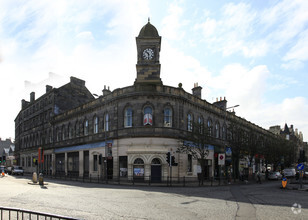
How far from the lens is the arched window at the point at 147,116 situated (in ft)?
94.0

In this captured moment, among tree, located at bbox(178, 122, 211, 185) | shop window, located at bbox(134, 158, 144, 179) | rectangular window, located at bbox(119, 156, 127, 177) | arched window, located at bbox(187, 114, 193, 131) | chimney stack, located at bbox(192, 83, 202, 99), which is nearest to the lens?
tree, located at bbox(178, 122, 211, 185)

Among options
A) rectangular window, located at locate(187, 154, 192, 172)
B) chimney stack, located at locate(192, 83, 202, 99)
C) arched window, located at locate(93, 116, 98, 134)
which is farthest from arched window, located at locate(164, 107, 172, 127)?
arched window, located at locate(93, 116, 98, 134)

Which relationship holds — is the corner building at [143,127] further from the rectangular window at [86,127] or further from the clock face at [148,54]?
the rectangular window at [86,127]

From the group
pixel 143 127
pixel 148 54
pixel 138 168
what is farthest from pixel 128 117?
pixel 148 54

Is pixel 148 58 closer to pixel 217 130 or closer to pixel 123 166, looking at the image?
pixel 123 166

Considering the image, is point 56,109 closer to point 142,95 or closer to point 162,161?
point 142,95

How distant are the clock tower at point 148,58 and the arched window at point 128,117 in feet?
10.6

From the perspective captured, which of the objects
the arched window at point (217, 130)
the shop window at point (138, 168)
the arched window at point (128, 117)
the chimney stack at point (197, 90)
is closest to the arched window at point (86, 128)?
the arched window at point (128, 117)

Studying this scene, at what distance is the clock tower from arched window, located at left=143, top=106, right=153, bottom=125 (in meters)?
3.16

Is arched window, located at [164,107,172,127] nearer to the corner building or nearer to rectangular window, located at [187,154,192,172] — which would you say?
the corner building

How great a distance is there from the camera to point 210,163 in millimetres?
35938

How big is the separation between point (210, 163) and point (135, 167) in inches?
481

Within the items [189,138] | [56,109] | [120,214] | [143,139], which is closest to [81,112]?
[56,109]

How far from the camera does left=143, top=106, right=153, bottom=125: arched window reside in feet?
94.0
